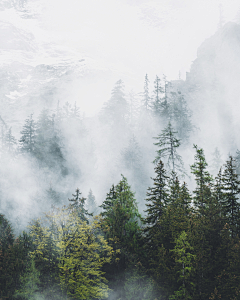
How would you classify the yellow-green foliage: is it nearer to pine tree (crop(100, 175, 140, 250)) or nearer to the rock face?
pine tree (crop(100, 175, 140, 250))

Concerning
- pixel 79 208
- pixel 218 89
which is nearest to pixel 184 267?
pixel 79 208

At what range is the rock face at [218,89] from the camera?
61.6m

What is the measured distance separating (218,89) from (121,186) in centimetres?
6075

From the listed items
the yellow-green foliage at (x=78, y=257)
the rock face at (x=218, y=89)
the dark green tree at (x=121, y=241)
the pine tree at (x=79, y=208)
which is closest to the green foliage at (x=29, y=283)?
the yellow-green foliage at (x=78, y=257)

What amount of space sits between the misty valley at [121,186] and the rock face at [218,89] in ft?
0.95

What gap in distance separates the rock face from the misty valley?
291mm

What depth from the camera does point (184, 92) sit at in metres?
71.5

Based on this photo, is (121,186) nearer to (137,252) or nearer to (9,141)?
(137,252)

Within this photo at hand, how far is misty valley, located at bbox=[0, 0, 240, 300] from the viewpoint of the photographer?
13.9 m

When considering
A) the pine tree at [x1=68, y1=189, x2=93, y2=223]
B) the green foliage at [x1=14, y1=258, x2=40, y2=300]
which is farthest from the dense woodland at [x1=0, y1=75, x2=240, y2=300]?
the pine tree at [x1=68, y1=189, x2=93, y2=223]

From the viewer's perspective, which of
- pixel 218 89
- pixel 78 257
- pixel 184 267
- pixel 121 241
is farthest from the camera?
pixel 218 89

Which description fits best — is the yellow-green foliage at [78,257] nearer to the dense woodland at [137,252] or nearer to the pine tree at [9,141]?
the dense woodland at [137,252]

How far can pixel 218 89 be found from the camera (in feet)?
224

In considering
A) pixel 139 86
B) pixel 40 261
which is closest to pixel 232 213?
pixel 40 261
